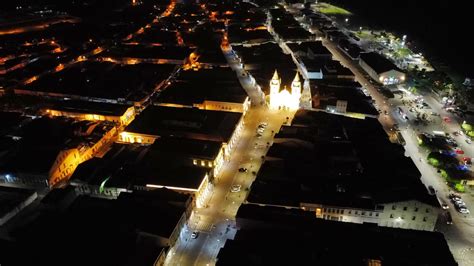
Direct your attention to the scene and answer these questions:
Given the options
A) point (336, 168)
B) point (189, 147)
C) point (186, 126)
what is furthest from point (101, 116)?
point (336, 168)

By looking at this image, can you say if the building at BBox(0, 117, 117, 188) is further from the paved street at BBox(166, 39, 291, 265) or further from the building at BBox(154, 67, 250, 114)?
the paved street at BBox(166, 39, 291, 265)

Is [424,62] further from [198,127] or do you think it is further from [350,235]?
[350,235]

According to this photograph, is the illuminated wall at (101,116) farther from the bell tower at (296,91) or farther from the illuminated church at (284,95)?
the bell tower at (296,91)

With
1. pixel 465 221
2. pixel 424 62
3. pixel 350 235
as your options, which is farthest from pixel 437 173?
pixel 424 62

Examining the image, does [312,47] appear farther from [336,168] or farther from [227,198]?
[227,198]

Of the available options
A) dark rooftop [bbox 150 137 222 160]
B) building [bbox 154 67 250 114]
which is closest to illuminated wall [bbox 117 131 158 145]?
dark rooftop [bbox 150 137 222 160]
